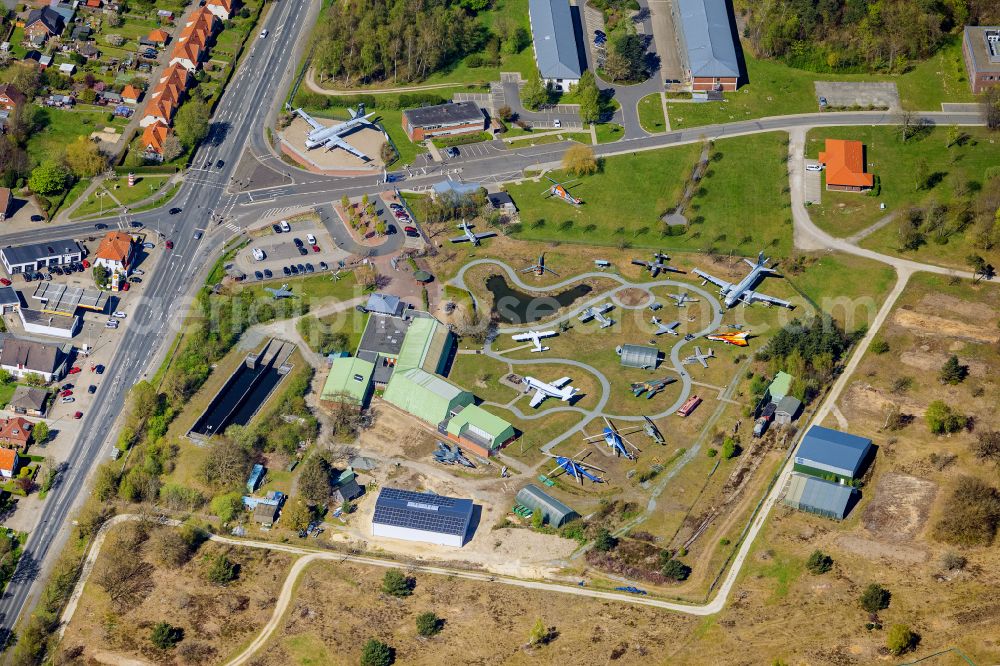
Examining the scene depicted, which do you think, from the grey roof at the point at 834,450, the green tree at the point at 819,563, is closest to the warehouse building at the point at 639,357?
the grey roof at the point at 834,450

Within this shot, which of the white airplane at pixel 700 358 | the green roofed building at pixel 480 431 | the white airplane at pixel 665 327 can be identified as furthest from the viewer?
the white airplane at pixel 665 327

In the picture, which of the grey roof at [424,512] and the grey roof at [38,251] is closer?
the grey roof at [424,512]

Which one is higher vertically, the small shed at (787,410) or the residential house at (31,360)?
the residential house at (31,360)

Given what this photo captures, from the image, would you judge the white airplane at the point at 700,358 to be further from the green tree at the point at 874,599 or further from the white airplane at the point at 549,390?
the green tree at the point at 874,599

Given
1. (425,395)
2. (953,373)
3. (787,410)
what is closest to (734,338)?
(787,410)

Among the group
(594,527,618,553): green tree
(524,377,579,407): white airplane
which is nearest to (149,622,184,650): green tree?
(594,527,618,553): green tree

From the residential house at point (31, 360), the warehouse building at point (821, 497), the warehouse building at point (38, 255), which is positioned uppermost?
the warehouse building at point (38, 255)
